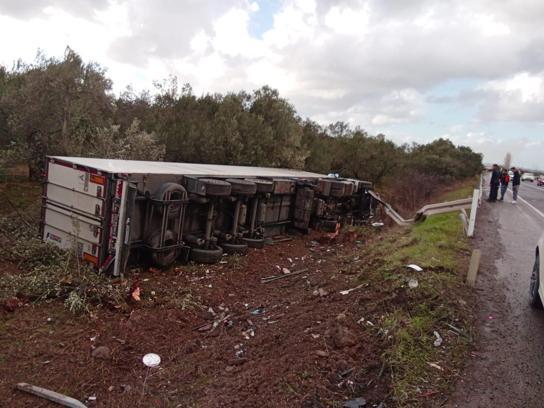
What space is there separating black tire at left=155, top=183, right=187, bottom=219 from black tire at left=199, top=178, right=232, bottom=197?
1.79ft

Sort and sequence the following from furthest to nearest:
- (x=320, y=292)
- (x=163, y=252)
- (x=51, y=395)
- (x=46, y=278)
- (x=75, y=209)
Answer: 1. (x=163, y=252)
2. (x=75, y=209)
3. (x=320, y=292)
4. (x=46, y=278)
5. (x=51, y=395)

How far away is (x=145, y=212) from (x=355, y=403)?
528 centimetres

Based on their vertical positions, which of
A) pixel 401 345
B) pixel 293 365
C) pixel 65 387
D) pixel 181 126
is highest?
pixel 181 126

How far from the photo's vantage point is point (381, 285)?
6363 mm

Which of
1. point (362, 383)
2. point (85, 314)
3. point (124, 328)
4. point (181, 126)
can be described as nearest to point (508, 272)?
point (362, 383)

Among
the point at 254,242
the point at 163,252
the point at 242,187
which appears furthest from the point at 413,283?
the point at 254,242

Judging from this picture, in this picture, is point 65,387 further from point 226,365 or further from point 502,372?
point 502,372

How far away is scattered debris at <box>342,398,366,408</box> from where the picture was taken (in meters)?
3.69

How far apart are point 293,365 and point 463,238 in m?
7.29

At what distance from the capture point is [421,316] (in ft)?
17.0

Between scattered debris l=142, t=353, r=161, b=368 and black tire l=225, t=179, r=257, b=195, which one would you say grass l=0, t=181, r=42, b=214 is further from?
scattered debris l=142, t=353, r=161, b=368

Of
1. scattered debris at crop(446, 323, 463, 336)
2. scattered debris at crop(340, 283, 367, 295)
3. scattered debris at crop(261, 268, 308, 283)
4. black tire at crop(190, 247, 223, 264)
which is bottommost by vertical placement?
scattered debris at crop(261, 268, 308, 283)

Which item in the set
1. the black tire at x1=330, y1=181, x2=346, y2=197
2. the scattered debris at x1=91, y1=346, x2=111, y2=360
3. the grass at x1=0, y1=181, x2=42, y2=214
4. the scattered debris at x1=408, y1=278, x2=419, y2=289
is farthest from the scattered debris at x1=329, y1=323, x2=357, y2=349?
the grass at x1=0, y1=181, x2=42, y2=214

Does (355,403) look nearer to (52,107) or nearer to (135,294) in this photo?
(135,294)
